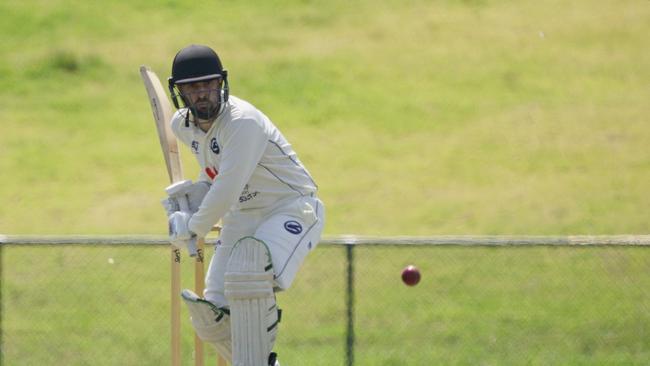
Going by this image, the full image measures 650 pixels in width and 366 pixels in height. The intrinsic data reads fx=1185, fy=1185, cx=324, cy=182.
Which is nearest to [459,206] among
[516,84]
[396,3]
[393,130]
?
[393,130]

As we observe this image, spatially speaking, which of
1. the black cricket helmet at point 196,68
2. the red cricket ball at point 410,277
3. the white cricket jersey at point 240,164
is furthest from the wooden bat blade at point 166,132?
the red cricket ball at point 410,277

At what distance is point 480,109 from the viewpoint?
1427cm

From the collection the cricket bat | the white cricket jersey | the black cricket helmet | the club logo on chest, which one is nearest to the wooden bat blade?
the cricket bat

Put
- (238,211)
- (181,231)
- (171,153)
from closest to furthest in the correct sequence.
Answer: (181,231), (238,211), (171,153)

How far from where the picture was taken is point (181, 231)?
5305 mm

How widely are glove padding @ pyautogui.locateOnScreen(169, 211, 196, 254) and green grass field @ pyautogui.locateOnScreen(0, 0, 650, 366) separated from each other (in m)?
2.85

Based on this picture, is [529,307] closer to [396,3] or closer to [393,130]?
[393,130]

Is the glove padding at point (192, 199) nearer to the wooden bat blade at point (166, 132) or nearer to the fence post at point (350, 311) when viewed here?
the wooden bat blade at point (166, 132)

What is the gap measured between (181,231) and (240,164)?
45cm

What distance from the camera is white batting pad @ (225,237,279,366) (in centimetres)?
501

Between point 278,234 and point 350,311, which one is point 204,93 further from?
Result: point 350,311

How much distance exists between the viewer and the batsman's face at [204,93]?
519 centimetres

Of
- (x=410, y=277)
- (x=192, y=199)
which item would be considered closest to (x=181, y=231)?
(x=192, y=199)

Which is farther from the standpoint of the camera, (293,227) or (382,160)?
(382,160)
